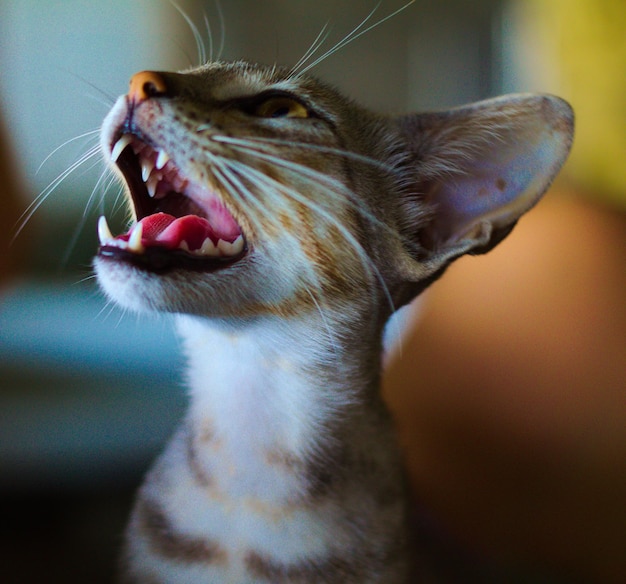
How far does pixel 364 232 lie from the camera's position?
0.77 meters

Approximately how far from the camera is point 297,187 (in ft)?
2.33

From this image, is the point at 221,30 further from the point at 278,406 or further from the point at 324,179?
the point at 278,406

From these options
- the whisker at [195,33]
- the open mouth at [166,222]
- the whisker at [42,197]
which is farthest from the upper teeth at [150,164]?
the whisker at [195,33]

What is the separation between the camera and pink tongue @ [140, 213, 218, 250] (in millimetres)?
628

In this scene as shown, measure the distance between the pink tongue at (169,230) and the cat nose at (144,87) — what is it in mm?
117

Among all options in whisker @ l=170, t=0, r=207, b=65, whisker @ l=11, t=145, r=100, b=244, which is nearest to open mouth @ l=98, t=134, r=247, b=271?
whisker @ l=11, t=145, r=100, b=244

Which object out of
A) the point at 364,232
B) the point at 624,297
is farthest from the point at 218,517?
the point at 624,297

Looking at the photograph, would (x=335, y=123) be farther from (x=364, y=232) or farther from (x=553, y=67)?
(x=553, y=67)

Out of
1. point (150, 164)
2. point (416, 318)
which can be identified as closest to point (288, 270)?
point (150, 164)

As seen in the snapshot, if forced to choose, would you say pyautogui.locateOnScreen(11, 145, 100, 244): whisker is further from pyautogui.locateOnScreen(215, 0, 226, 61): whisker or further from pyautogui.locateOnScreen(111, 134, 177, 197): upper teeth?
pyautogui.locateOnScreen(215, 0, 226, 61): whisker

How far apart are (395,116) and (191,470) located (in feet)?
1.85

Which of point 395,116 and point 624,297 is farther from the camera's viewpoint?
point 624,297

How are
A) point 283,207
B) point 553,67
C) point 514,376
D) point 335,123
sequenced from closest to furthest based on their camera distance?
point 283,207
point 335,123
point 553,67
point 514,376

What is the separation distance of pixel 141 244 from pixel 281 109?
0.26m
